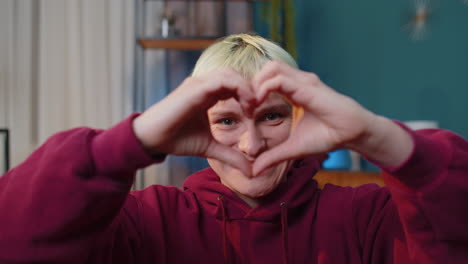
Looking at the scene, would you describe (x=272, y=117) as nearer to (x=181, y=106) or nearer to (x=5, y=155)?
(x=181, y=106)

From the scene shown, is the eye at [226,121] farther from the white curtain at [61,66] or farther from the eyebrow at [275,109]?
the white curtain at [61,66]

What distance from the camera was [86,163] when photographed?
21.4 inches

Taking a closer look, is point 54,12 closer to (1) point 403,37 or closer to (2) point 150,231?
(2) point 150,231

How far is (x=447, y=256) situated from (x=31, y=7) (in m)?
2.26

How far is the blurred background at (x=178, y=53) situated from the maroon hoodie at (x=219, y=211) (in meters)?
1.44

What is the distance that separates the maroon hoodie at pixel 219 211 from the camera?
0.53 metres

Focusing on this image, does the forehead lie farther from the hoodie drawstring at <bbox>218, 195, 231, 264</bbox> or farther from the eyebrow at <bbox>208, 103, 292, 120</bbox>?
the hoodie drawstring at <bbox>218, 195, 231, 264</bbox>

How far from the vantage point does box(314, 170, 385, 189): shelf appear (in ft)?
6.19

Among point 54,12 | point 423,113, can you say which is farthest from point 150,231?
point 423,113

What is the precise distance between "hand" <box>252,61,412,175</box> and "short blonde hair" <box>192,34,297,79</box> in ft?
0.81

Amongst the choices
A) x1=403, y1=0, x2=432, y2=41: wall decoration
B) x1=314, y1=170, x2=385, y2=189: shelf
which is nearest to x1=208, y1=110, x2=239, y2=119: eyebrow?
x1=314, y1=170, x2=385, y2=189: shelf

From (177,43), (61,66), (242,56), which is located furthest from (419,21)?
(61,66)

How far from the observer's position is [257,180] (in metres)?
0.78

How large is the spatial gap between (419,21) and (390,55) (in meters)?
0.27
